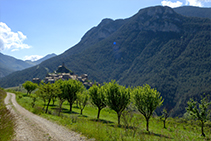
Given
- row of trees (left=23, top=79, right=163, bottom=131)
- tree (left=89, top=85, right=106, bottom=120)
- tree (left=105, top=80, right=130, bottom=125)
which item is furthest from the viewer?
tree (left=89, top=85, right=106, bottom=120)

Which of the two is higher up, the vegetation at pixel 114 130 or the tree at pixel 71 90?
the tree at pixel 71 90

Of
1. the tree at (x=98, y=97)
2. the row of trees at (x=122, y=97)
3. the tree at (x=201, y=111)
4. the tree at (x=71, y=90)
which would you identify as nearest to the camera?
the row of trees at (x=122, y=97)

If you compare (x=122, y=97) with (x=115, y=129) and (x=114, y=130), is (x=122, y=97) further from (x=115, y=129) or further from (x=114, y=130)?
(x=114, y=130)

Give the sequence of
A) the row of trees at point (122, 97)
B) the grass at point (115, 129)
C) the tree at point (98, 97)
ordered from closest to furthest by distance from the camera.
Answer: the grass at point (115, 129) → the row of trees at point (122, 97) → the tree at point (98, 97)

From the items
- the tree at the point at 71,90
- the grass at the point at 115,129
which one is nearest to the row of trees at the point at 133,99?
the grass at the point at 115,129

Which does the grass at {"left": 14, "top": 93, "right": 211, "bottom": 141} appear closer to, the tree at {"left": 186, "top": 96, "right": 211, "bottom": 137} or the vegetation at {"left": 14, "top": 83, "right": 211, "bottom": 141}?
the vegetation at {"left": 14, "top": 83, "right": 211, "bottom": 141}

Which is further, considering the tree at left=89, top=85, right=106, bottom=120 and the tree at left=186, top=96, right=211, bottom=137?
the tree at left=89, top=85, right=106, bottom=120

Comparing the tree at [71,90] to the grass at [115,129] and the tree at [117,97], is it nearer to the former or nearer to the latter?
the grass at [115,129]

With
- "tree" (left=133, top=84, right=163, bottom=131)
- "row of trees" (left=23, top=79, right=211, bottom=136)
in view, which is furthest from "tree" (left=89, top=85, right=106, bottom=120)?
"tree" (left=133, top=84, right=163, bottom=131)

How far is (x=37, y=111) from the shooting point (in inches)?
1405

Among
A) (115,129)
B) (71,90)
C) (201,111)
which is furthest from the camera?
(71,90)

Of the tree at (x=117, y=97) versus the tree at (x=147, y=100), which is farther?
the tree at (x=117, y=97)

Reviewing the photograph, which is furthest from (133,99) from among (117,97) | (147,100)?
(117,97)

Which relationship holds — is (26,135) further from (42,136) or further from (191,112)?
(191,112)
